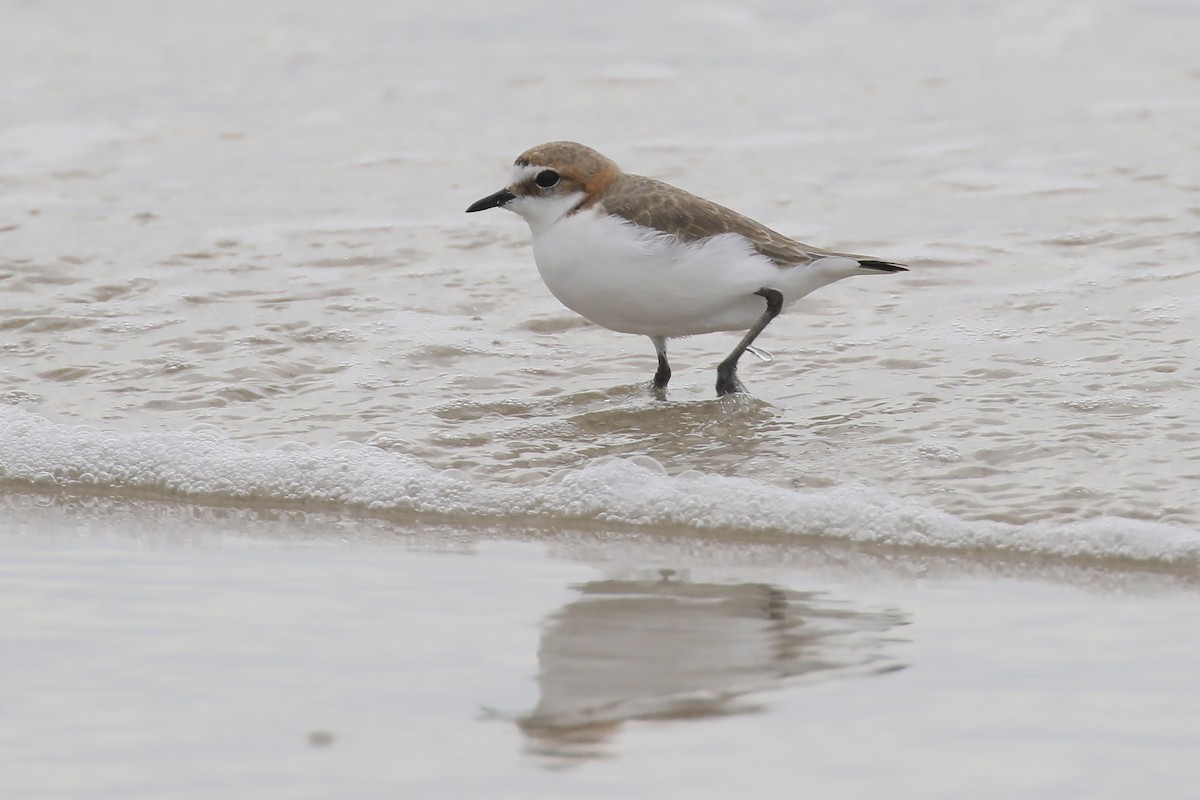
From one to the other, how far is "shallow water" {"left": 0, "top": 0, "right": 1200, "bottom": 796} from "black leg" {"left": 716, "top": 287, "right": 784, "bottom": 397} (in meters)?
0.07

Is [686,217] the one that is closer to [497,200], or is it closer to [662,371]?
[662,371]

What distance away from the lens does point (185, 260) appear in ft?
29.4

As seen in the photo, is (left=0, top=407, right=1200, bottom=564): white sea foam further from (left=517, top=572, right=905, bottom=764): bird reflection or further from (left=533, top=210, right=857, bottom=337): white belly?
(left=533, top=210, right=857, bottom=337): white belly

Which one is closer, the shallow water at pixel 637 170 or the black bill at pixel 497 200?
the shallow water at pixel 637 170

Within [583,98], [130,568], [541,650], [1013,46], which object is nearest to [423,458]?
[130,568]

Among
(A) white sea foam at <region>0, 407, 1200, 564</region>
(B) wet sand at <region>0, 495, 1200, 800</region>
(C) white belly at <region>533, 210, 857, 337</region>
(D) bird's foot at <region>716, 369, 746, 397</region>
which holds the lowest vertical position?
(B) wet sand at <region>0, 495, 1200, 800</region>

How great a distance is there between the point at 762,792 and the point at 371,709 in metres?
0.95

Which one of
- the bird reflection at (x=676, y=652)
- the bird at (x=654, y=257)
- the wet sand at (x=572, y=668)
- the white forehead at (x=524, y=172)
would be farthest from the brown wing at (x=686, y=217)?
the bird reflection at (x=676, y=652)

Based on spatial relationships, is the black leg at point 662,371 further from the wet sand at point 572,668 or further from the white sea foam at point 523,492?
the wet sand at point 572,668

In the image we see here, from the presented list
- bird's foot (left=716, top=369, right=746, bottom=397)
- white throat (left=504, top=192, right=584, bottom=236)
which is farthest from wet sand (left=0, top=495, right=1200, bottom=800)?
white throat (left=504, top=192, right=584, bottom=236)

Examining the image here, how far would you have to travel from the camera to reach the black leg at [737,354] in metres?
6.70

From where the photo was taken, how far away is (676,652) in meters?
4.30

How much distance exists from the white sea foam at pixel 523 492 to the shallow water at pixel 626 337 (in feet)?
0.05

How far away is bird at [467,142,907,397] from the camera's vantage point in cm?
651
